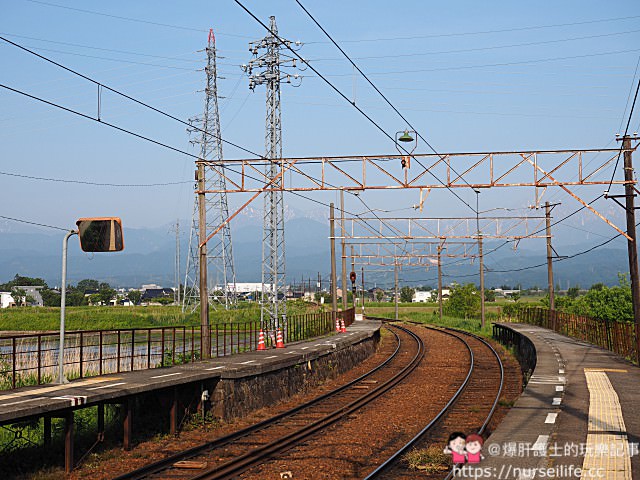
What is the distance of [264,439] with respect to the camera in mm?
15203

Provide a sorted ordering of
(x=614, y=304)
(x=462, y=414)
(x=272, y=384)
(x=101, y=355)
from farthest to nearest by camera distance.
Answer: (x=614, y=304) < (x=272, y=384) < (x=462, y=414) < (x=101, y=355)

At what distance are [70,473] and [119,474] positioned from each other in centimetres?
96

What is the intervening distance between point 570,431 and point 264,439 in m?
6.38

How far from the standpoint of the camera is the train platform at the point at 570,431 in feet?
30.7

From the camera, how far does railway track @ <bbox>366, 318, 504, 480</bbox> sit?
12.3 metres

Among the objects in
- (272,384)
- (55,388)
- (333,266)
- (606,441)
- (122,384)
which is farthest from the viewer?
(333,266)

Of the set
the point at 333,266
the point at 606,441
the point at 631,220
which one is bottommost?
the point at 606,441

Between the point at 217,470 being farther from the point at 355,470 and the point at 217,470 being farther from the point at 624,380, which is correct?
the point at 624,380

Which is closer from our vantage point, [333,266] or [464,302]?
[333,266]

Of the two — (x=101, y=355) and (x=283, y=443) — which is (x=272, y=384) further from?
(x=283, y=443)

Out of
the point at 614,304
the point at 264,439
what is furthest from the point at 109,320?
the point at 264,439

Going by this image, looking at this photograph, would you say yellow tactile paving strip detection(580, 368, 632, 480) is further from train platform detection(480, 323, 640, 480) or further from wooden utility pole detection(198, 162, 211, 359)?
Answer: wooden utility pole detection(198, 162, 211, 359)

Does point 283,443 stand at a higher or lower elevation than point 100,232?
lower

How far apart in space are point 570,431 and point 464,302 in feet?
264
